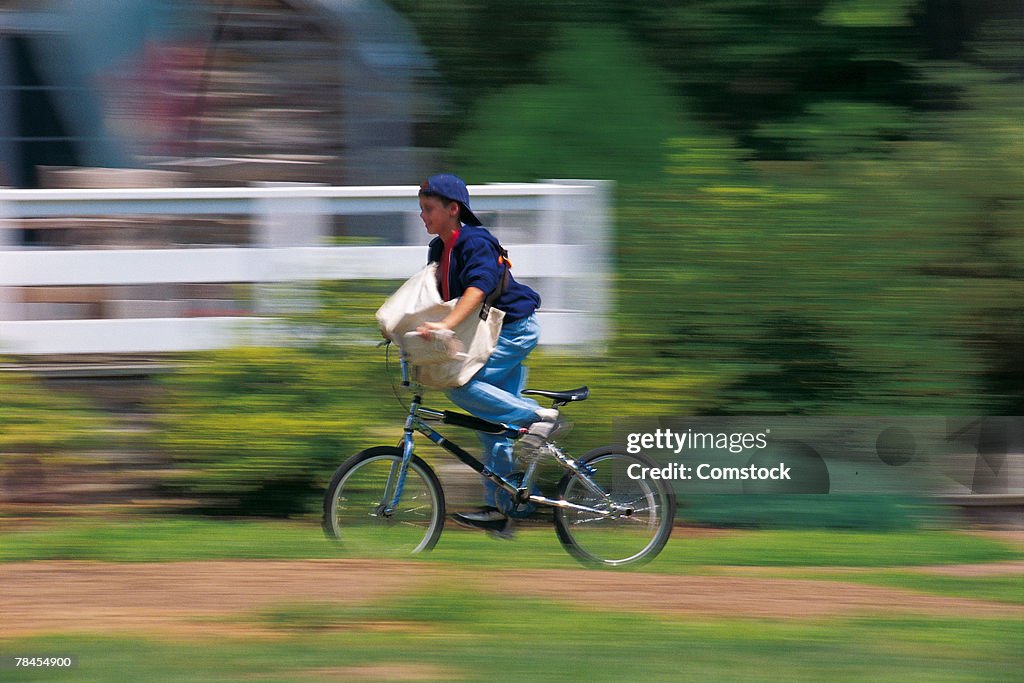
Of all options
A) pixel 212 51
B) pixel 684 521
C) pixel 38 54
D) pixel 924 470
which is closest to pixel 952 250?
pixel 924 470

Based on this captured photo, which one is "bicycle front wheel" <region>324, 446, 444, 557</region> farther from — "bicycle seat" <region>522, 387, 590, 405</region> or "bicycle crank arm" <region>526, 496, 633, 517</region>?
"bicycle seat" <region>522, 387, 590, 405</region>

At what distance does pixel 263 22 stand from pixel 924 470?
20.6 feet

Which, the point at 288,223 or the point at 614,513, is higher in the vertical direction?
the point at 288,223

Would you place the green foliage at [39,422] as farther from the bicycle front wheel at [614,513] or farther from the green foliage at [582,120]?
the green foliage at [582,120]

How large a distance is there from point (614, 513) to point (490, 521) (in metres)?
0.59

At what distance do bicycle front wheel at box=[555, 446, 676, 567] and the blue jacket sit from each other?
2.56ft

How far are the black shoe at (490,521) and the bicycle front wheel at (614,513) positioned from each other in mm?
249

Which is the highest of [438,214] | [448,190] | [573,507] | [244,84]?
[244,84]

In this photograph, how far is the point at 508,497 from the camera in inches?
245

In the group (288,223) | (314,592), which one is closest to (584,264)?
(288,223)

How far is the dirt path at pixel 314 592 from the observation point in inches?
202

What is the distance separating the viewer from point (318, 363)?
7.36 meters

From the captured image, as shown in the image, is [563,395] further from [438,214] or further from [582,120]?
[582,120]

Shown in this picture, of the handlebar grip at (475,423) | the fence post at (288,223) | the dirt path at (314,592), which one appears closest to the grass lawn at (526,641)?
the dirt path at (314,592)
